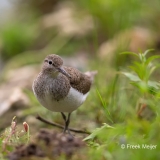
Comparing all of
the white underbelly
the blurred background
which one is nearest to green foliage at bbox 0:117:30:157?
the white underbelly

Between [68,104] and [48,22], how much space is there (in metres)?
6.28

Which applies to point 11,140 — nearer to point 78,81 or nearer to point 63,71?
point 63,71

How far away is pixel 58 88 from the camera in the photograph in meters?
3.85

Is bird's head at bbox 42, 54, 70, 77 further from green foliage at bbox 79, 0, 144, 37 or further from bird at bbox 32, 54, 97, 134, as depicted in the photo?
green foliage at bbox 79, 0, 144, 37

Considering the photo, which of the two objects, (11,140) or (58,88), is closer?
(11,140)

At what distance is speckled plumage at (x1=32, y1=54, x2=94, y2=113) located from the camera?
12.5 ft

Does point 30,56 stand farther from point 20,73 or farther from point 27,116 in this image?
point 27,116

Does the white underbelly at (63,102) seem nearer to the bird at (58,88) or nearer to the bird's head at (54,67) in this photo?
the bird at (58,88)

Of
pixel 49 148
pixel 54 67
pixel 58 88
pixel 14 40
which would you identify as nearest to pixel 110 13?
pixel 14 40

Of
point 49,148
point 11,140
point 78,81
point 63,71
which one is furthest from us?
point 78,81

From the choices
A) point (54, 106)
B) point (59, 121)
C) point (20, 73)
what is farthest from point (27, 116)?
point (20, 73)

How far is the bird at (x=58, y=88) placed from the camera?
12.5 ft

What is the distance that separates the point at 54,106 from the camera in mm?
3812

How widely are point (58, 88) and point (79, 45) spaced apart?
16.3 feet
